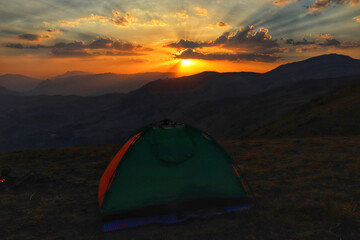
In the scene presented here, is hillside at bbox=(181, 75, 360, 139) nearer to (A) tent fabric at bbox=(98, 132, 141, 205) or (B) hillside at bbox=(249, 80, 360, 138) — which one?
(B) hillside at bbox=(249, 80, 360, 138)

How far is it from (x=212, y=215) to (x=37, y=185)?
7.11 metres

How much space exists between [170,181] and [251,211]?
2220mm

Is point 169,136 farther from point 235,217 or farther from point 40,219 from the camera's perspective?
point 40,219

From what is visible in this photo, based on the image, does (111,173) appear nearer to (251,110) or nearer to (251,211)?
(251,211)

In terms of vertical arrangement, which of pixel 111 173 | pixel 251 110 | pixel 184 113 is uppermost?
pixel 111 173

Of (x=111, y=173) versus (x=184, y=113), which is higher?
(x=111, y=173)

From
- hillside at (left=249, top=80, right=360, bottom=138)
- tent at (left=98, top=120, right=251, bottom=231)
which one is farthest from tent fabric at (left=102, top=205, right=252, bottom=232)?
hillside at (left=249, top=80, right=360, bottom=138)

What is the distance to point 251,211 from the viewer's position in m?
6.41

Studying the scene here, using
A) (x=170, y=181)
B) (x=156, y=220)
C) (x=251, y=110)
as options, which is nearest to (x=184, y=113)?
(x=251, y=110)

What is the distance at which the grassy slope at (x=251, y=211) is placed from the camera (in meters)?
5.44

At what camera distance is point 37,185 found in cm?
955

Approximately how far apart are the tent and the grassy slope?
0.44 m

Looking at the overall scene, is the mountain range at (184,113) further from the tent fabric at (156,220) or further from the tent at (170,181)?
the tent fabric at (156,220)

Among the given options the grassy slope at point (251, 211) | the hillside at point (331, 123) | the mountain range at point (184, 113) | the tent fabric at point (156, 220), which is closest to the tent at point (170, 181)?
the tent fabric at point (156, 220)
